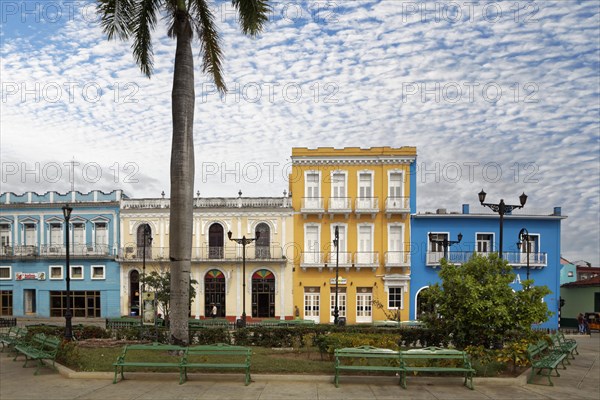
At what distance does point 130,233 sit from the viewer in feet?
111

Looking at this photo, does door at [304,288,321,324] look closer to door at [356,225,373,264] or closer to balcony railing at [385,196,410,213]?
door at [356,225,373,264]

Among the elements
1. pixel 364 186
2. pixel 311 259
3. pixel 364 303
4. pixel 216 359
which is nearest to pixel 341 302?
pixel 364 303

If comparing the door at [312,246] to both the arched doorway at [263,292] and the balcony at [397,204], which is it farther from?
the balcony at [397,204]

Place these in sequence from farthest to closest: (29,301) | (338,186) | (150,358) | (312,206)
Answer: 1. (29,301)
2. (338,186)
3. (312,206)
4. (150,358)

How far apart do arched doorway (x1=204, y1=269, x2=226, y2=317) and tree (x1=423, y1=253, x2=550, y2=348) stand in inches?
855

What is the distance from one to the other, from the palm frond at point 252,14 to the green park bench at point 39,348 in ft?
34.5

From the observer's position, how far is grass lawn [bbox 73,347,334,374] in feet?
38.1

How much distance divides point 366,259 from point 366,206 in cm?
353

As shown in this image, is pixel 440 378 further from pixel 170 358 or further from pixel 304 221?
pixel 304 221

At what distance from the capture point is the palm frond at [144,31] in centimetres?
1514

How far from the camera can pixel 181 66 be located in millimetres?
14812

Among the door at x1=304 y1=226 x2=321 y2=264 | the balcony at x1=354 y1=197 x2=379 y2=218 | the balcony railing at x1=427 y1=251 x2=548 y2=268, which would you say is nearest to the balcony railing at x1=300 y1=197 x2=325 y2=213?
the door at x1=304 y1=226 x2=321 y2=264

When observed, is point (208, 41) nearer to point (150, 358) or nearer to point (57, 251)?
point (150, 358)

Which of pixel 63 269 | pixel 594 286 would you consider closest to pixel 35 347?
pixel 63 269
